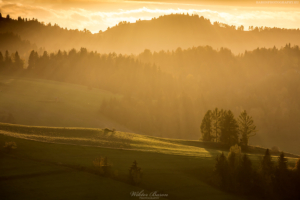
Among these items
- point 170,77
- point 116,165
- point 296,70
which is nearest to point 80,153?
point 116,165

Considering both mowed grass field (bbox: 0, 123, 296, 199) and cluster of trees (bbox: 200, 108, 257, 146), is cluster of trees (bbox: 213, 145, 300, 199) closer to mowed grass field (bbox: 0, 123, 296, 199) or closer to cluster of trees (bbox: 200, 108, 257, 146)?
mowed grass field (bbox: 0, 123, 296, 199)

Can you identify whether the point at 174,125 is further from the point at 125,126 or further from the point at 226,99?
the point at 226,99

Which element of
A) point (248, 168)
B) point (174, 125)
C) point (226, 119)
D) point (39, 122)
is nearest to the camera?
point (248, 168)

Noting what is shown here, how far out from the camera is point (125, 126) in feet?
373

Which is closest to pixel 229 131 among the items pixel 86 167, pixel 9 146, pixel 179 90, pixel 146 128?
pixel 86 167

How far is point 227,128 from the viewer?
7319cm

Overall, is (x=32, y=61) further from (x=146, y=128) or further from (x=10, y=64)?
(x=146, y=128)

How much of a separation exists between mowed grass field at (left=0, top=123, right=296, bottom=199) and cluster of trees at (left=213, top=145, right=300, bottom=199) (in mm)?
2608

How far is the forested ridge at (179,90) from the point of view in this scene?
12569cm

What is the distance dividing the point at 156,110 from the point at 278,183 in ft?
300

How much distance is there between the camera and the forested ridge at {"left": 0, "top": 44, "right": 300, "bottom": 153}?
125688mm

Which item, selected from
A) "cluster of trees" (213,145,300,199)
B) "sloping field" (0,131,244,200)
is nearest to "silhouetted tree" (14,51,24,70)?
"sloping field" (0,131,244,200)

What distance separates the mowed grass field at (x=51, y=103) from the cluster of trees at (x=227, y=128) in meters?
42.2

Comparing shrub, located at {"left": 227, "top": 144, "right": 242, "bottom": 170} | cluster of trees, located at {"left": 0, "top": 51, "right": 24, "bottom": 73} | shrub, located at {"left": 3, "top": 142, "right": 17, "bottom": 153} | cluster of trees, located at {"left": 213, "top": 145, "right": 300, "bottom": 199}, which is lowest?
cluster of trees, located at {"left": 213, "top": 145, "right": 300, "bottom": 199}
